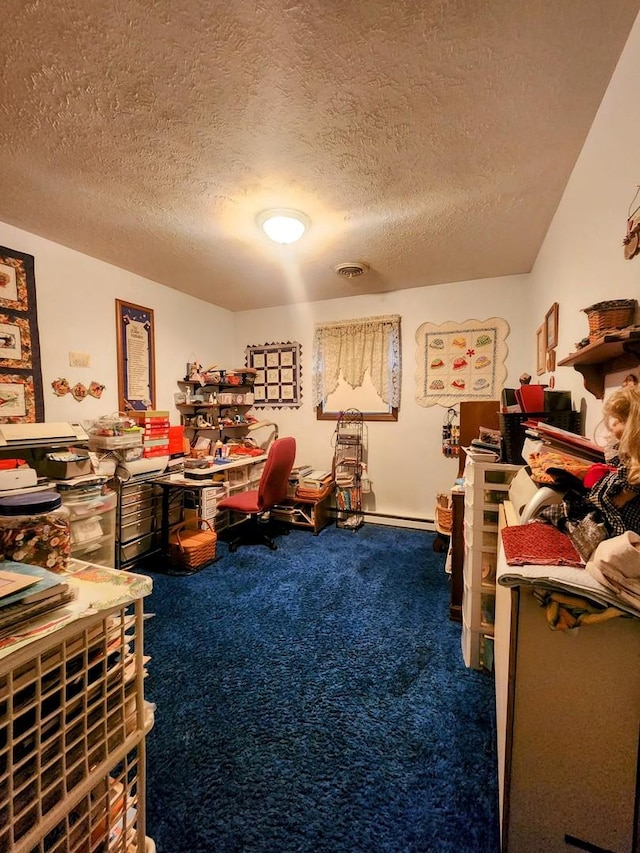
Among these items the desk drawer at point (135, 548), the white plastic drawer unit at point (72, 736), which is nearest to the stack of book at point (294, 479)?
the desk drawer at point (135, 548)

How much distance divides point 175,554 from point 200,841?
1893 mm

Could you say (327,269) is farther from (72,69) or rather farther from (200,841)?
(200,841)

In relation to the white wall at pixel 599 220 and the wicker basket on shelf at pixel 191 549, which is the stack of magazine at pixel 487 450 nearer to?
the white wall at pixel 599 220

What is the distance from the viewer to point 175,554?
2.73m

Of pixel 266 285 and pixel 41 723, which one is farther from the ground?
pixel 266 285

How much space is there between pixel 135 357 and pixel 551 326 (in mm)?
3165

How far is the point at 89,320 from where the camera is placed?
8.95 feet

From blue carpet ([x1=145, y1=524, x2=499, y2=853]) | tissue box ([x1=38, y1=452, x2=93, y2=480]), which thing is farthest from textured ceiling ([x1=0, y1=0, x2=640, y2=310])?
blue carpet ([x1=145, y1=524, x2=499, y2=853])

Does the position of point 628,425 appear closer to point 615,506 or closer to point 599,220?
point 615,506

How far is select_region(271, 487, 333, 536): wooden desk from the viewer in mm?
3461

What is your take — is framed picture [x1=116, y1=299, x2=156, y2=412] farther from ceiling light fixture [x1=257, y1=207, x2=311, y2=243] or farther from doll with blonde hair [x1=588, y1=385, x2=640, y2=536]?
doll with blonde hair [x1=588, y1=385, x2=640, y2=536]

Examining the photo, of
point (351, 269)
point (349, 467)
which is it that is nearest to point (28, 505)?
point (351, 269)

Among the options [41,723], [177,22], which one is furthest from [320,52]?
[41,723]

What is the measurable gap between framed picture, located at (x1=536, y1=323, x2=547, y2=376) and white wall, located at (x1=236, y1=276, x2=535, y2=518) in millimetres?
433
